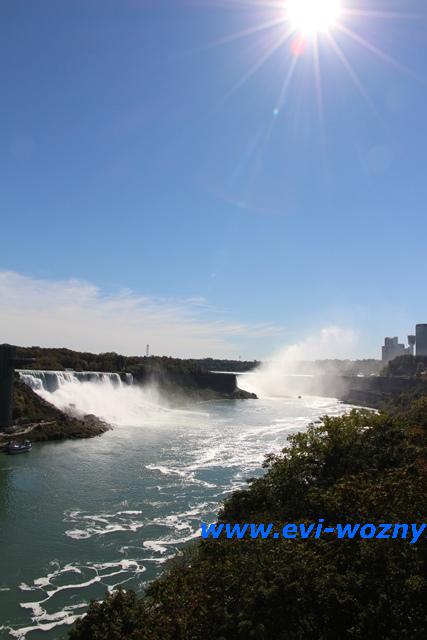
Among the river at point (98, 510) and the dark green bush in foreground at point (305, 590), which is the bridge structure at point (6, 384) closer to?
the river at point (98, 510)

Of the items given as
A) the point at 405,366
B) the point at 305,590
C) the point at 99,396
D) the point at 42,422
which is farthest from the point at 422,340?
the point at 305,590

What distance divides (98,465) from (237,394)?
229 ft

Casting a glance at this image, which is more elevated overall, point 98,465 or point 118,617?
point 118,617

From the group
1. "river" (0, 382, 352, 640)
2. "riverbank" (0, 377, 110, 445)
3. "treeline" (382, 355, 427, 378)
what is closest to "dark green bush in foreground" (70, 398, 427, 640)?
"river" (0, 382, 352, 640)

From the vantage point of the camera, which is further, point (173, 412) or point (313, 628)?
point (173, 412)

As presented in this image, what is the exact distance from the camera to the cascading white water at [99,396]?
50572 mm

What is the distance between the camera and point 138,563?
17.0 metres

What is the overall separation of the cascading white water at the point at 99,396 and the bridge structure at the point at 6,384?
323 inches

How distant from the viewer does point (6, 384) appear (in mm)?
40688

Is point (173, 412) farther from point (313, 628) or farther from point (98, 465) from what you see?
point (313, 628)

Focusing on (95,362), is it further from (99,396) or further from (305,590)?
(305,590)

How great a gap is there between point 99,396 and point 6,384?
1886 cm

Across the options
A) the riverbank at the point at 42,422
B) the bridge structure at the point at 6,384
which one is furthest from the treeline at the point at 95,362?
the bridge structure at the point at 6,384

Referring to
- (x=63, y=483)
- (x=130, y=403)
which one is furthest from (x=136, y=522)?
(x=130, y=403)
